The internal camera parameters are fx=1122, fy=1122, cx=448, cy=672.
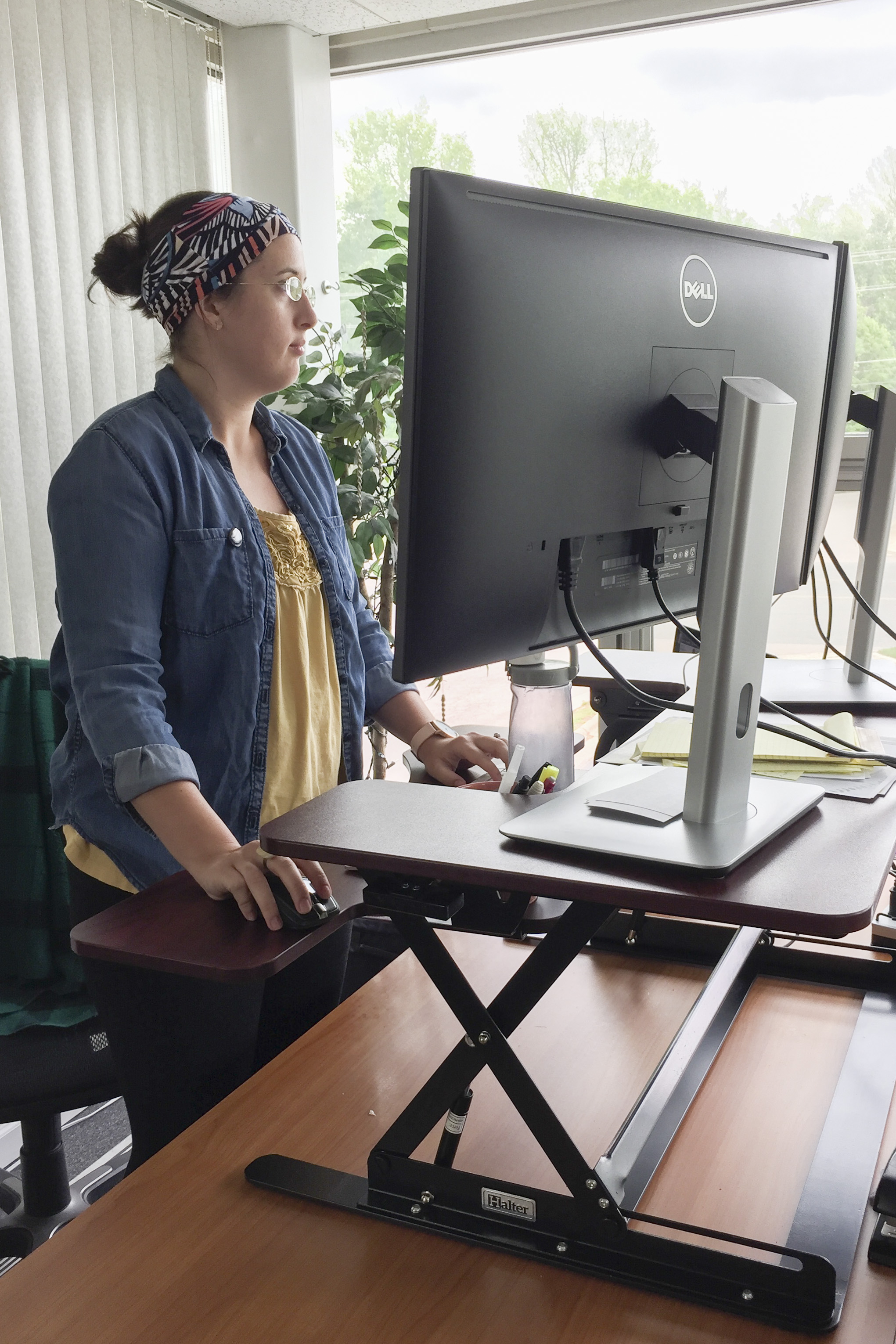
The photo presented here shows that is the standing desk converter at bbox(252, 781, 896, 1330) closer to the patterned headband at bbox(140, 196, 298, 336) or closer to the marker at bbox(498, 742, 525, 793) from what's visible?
the marker at bbox(498, 742, 525, 793)

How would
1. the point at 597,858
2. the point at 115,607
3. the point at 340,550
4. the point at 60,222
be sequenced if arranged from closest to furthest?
the point at 597,858 < the point at 115,607 < the point at 340,550 < the point at 60,222

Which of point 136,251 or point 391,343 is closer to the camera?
point 136,251

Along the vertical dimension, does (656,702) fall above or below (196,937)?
above

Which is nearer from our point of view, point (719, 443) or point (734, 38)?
point (719, 443)

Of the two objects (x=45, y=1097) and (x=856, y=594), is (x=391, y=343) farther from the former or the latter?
(x=45, y=1097)

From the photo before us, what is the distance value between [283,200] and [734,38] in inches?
53.0

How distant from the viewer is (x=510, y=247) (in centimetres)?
75

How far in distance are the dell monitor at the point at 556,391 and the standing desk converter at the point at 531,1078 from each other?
0.14m

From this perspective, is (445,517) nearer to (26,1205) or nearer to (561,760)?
(561,760)

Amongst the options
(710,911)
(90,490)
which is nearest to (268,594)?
(90,490)

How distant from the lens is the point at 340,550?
1.55 m

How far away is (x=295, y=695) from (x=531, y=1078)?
70 cm

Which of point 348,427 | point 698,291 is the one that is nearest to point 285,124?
point 348,427

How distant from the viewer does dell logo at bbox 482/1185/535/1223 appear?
0.78m
